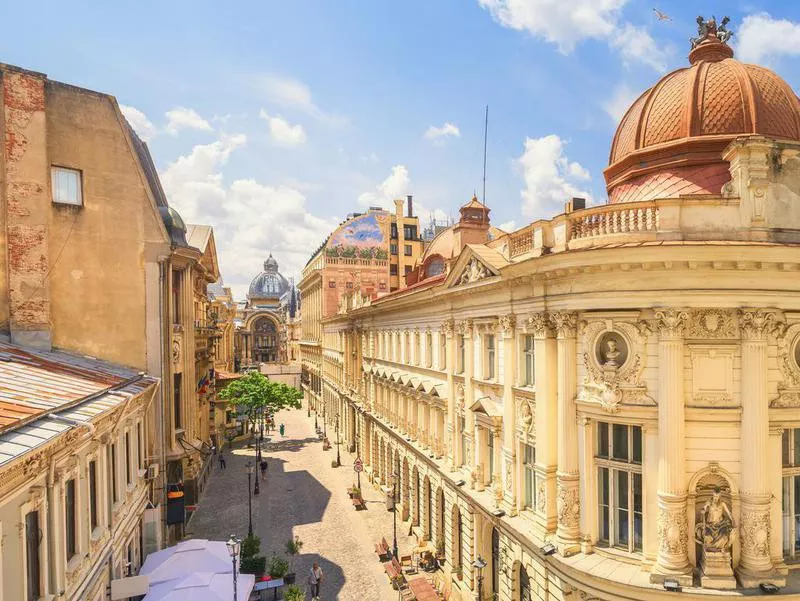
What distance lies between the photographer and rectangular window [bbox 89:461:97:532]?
13.6m

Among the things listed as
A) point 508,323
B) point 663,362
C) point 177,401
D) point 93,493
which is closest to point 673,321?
point 663,362

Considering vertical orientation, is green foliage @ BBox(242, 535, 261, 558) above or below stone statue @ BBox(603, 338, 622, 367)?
below

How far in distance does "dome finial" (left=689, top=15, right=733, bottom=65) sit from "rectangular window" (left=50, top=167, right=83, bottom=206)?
2484 centimetres

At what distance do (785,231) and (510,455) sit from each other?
10796 millimetres

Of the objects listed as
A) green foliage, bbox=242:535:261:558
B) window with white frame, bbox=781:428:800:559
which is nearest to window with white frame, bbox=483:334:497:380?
window with white frame, bbox=781:428:800:559

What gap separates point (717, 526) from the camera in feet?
41.3

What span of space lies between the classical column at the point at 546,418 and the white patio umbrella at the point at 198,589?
34.3 feet

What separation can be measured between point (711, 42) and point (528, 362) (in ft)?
45.6

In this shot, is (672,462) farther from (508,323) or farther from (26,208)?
(26,208)

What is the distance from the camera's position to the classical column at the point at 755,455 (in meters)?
12.4

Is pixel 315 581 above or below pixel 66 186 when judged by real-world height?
below

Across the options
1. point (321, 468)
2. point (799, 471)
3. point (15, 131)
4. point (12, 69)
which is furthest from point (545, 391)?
point (321, 468)

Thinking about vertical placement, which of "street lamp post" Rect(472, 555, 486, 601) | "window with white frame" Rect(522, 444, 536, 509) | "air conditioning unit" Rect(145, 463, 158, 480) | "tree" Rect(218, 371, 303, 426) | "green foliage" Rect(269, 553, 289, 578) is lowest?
"green foliage" Rect(269, 553, 289, 578)

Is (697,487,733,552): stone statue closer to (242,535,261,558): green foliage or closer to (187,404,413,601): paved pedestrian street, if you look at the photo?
(187,404,413,601): paved pedestrian street
